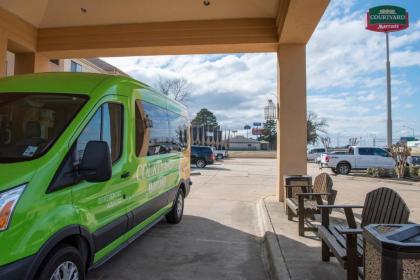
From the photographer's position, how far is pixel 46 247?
317 centimetres

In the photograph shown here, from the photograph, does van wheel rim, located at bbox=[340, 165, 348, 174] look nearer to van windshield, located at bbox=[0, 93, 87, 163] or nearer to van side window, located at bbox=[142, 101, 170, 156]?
van side window, located at bbox=[142, 101, 170, 156]

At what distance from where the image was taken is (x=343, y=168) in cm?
2473

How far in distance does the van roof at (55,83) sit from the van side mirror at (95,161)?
0.77 m

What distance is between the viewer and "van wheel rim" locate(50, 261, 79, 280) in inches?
133

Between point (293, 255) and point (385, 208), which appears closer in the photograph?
point (385, 208)

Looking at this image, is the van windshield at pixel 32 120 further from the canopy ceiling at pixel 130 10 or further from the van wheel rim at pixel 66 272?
the canopy ceiling at pixel 130 10

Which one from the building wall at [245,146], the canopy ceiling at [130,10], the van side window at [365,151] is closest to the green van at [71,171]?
the canopy ceiling at [130,10]

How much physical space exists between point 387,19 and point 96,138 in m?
38.1

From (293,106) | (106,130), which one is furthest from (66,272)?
(293,106)

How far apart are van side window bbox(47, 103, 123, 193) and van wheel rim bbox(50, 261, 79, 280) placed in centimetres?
72

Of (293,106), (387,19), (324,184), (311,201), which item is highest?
(387,19)

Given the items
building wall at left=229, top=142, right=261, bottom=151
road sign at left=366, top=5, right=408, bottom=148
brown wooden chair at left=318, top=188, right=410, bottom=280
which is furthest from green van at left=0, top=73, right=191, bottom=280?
building wall at left=229, top=142, right=261, bottom=151

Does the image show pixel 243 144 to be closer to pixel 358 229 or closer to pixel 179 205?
pixel 179 205

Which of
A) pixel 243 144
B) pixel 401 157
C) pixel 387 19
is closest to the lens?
pixel 401 157
